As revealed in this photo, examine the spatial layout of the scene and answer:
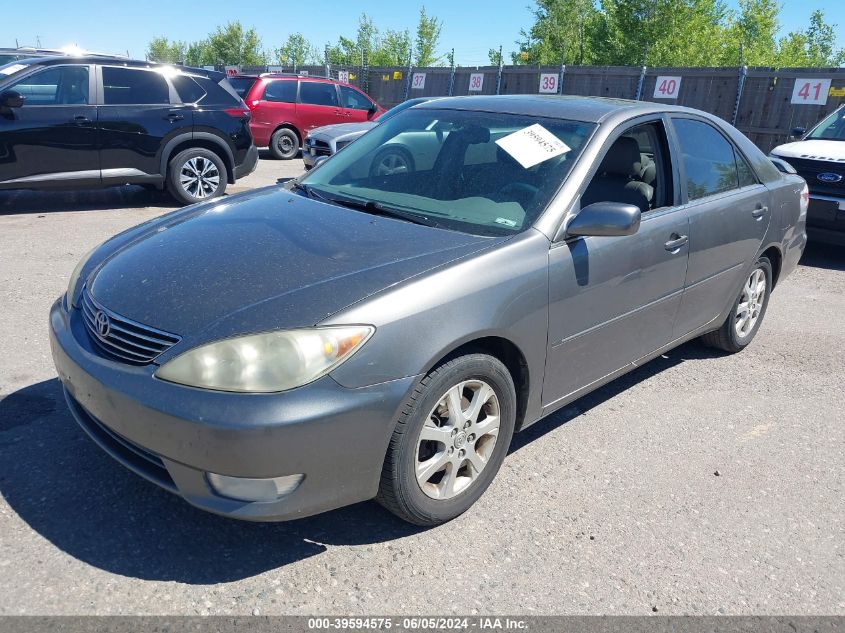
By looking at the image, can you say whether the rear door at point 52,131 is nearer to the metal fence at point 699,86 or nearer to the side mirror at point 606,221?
the side mirror at point 606,221

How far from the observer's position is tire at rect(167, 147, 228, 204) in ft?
29.3

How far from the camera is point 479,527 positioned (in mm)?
2918

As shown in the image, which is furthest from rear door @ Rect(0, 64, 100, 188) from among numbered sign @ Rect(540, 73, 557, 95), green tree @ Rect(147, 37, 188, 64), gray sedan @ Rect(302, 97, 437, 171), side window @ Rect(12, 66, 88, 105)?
green tree @ Rect(147, 37, 188, 64)

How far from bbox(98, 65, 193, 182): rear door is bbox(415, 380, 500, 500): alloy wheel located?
707cm

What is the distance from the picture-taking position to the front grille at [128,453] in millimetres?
2490

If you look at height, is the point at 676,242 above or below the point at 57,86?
below

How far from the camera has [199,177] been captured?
918 cm

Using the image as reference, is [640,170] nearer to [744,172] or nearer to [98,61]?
[744,172]

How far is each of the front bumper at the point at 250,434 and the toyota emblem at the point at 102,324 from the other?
0.12 m

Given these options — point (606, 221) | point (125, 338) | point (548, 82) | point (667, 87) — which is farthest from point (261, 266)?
point (548, 82)

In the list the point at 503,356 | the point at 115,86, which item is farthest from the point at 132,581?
the point at 115,86

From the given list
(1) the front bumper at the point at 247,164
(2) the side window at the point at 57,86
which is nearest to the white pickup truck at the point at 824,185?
(1) the front bumper at the point at 247,164

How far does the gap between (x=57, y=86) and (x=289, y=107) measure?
22.7 ft

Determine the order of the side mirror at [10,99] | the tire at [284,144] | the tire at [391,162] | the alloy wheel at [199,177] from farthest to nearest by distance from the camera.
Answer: the tire at [284,144] → the alloy wheel at [199,177] → the side mirror at [10,99] → the tire at [391,162]
